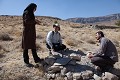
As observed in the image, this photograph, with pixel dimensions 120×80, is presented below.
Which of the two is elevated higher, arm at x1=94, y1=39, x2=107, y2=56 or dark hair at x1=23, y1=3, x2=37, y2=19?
dark hair at x1=23, y1=3, x2=37, y2=19

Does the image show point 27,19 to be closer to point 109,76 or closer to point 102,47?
point 102,47

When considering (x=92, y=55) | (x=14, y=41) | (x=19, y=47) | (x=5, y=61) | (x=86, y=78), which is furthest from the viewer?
(x=14, y=41)

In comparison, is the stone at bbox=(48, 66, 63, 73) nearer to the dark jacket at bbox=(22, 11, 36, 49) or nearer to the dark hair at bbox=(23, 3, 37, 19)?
the dark jacket at bbox=(22, 11, 36, 49)

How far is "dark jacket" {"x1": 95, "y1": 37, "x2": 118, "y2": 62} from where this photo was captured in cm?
946

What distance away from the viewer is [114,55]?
964cm

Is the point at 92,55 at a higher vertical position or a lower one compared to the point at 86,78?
higher

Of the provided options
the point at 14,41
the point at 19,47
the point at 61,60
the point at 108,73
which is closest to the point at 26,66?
the point at 61,60

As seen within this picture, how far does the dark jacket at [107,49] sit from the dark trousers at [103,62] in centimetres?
12

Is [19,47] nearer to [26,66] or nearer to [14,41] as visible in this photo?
[14,41]

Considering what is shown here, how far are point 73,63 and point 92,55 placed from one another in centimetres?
76

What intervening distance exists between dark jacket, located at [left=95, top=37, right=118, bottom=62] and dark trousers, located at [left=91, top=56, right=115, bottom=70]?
0.12m

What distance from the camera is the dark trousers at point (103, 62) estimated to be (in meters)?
9.62

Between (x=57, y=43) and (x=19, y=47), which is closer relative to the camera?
(x=57, y=43)

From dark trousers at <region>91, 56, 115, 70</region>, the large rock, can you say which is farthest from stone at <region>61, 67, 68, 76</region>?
dark trousers at <region>91, 56, 115, 70</region>
